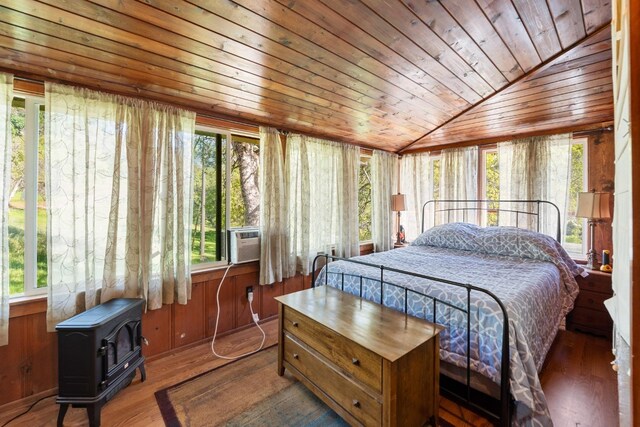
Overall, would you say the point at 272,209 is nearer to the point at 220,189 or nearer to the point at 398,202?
the point at 220,189

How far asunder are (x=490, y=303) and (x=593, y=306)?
210 centimetres

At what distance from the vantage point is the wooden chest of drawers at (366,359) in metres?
1.38

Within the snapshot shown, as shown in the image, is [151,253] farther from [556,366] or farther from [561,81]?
[561,81]

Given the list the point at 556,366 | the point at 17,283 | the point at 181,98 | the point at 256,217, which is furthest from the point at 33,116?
the point at 556,366

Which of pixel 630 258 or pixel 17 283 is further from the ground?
pixel 630 258

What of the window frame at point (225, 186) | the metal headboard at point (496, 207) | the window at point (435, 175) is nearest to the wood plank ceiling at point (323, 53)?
the window frame at point (225, 186)

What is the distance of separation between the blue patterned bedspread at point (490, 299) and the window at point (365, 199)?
4.01ft

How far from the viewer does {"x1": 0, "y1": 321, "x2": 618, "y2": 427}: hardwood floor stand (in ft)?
5.71

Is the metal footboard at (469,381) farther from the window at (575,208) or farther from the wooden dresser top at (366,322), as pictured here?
the window at (575,208)

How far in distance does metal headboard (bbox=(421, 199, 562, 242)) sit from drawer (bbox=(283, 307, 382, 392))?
3.00m

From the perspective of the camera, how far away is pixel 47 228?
1922 mm

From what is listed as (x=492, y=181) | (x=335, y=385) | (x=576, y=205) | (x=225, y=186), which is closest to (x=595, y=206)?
(x=576, y=205)

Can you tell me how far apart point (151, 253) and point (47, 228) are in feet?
2.17

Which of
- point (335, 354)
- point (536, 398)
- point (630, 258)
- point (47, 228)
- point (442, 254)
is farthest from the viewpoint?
point (442, 254)
